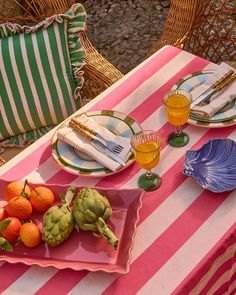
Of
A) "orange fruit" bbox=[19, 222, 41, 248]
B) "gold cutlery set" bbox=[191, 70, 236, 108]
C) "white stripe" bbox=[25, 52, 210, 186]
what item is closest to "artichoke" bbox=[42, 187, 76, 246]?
"orange fruit" bbox=[19, 222, 41, 248]

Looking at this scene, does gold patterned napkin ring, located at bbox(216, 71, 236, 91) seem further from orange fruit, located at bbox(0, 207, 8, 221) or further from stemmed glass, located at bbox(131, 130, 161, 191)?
orange fruit, located at bbox(0, 207, 8, 221)

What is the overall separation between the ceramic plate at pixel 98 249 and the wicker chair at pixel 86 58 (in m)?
0.63

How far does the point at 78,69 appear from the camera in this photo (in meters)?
2.12

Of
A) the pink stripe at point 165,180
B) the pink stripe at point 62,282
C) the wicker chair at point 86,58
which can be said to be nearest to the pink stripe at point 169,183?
the pink stripe at point 165,180

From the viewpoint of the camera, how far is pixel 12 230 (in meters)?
1.43

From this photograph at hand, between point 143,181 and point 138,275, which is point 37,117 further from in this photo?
point 138,275

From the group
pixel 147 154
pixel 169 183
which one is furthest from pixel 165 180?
pixel 147 154

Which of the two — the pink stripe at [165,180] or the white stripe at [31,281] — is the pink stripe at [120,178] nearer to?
the pink stripe at [165,180]

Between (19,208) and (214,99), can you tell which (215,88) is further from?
(19,208)

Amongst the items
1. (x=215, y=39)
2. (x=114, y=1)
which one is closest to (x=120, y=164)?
(x=215, y=39)

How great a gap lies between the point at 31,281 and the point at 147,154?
0.45m

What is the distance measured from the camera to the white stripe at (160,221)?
137cm

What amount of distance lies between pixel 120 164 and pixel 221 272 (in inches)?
16.4

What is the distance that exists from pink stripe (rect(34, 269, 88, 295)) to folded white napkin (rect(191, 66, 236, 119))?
0.64 m
